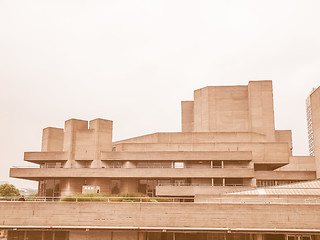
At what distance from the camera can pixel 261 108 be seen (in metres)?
66.6

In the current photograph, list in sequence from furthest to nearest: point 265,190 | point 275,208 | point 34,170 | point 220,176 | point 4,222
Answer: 1. point 34,170
2. point 220,176
3. point 265,190
4. point 4,222
5. point 275,208

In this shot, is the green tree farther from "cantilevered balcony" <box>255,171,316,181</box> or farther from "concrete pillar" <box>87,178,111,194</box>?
"cantilevered balcony" <box>255,171,316,181</box>

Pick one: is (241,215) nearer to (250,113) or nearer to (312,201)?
(312,201)

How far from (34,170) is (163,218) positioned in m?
37.5

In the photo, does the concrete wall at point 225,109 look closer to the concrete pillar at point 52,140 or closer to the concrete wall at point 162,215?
the concrete pillar at point 52,140

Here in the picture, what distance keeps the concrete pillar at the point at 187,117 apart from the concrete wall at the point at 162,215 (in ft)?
178

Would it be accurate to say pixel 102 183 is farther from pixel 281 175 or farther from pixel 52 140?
pixel 281 175

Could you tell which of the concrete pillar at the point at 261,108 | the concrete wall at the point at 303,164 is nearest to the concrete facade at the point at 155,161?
the concrete pillar at the point at 261,108

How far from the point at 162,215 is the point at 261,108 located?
48.8 meters

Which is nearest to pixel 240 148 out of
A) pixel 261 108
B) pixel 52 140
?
pixel 261 108

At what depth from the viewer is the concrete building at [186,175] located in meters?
22.8

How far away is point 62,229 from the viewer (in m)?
23.5

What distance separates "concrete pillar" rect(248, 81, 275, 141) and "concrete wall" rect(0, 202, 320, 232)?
4553 centimetres

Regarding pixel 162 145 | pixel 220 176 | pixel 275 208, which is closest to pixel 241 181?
pixel 220 176
